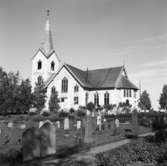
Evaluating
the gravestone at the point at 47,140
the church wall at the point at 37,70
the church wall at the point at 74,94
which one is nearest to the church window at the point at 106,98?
the church wall at the point at 74,94

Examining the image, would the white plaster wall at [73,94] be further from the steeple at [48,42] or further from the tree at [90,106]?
the steeple at [48,42]

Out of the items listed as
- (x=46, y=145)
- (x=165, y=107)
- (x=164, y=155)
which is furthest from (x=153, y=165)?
(x=165, y=107)

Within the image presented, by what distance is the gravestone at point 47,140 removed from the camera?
34.4 feet

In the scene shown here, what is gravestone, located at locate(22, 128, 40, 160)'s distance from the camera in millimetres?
9906

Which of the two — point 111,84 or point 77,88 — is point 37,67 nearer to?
point 77,88

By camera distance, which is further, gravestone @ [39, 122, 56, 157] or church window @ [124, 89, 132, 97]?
church window @ [124, 89, 132, 97]

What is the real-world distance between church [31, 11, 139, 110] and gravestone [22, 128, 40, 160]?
122ft

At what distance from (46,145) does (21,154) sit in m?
1.15

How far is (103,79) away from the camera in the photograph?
50.6m

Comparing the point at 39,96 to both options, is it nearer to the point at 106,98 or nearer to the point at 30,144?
the point at 106,98

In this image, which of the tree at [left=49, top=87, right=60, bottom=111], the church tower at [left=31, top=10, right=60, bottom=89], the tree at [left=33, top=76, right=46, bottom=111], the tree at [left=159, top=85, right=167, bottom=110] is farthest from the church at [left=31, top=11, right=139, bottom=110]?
the tree at [left=159, top=85, right=167, bottom=110]

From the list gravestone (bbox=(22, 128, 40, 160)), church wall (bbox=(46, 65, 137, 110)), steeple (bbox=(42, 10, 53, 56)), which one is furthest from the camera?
steeple (bbox=(42, 10, 53, 56))

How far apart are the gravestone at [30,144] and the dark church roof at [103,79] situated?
37.2m

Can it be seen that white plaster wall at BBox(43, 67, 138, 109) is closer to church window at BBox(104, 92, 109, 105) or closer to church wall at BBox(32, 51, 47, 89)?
church window at BBox(104, 92, 109, 105)
